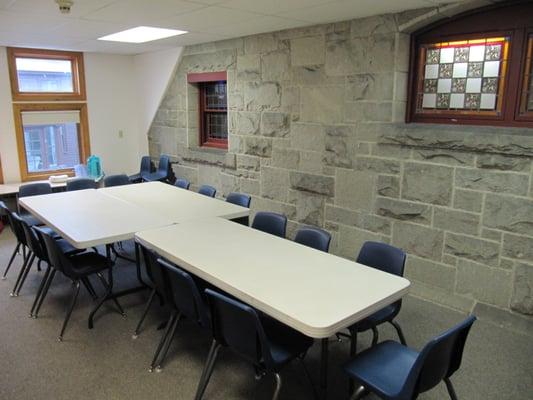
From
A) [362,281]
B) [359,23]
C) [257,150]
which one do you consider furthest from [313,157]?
[362,281]

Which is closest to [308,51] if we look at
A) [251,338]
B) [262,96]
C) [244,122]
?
[262,96]

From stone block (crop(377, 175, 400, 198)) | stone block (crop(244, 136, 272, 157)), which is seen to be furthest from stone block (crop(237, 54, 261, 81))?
stone block (crop(377, 175, 400, 198))

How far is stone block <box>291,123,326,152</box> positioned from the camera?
437 centimetres

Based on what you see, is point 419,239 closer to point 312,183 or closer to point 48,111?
point 312,183

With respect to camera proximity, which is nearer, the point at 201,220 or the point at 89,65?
the point at 201,220

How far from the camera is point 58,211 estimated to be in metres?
3.72

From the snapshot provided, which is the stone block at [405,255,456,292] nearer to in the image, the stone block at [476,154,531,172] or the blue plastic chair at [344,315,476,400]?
the stone block at [476,154,531,172]

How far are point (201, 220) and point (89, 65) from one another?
459cm

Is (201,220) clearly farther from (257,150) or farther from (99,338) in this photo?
(257,150)

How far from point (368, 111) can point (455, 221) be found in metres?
1.24

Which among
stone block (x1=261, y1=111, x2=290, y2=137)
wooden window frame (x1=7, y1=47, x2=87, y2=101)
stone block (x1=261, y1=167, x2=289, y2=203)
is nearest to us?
stone block (x1=261, y1=111, x2=290, y2=137)

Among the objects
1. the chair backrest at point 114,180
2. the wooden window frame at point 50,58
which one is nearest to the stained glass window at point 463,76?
the chair backrest at point 114,180

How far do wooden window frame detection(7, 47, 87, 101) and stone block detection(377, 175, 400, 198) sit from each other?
16.5ft

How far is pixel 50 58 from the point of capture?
20.8 ft
